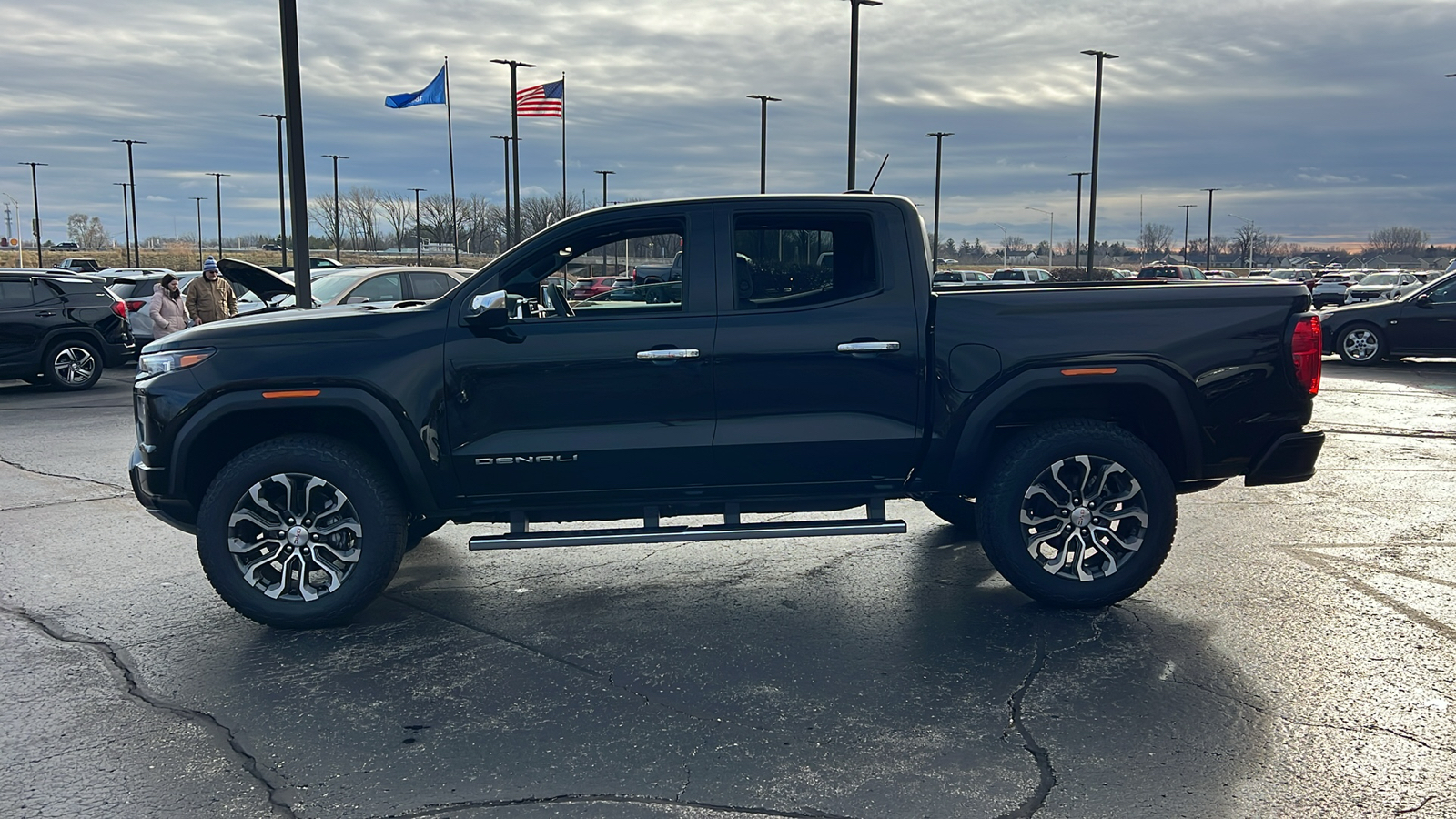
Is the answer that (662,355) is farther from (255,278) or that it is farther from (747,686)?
(255,278)

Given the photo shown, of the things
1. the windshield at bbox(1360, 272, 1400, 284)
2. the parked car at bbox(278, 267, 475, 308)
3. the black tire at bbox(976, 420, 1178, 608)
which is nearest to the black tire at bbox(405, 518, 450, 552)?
the black tire at bbox(976, 420, 1178, 608)

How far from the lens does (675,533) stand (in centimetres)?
511

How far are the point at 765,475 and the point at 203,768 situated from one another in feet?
8.68

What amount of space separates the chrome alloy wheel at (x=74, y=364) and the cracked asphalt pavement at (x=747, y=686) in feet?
33.0

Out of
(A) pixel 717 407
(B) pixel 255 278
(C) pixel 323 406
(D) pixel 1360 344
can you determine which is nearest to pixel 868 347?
(A) pixel 717 407

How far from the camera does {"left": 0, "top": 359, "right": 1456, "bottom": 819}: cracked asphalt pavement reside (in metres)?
3.48

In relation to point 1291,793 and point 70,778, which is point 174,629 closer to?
point 70,778

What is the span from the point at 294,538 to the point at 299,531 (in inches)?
1.6

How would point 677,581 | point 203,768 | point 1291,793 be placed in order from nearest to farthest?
point 1291,793 → point 203,768 → point 677,581

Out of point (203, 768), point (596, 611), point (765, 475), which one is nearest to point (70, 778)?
A: point (203, 768)

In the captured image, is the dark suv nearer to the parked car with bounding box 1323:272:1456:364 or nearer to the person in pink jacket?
the person in pink jacket

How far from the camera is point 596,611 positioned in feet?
17.7

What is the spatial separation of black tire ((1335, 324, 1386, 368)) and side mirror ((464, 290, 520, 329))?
17.5 metres

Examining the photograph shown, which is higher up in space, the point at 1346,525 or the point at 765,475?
the point at 765,475
